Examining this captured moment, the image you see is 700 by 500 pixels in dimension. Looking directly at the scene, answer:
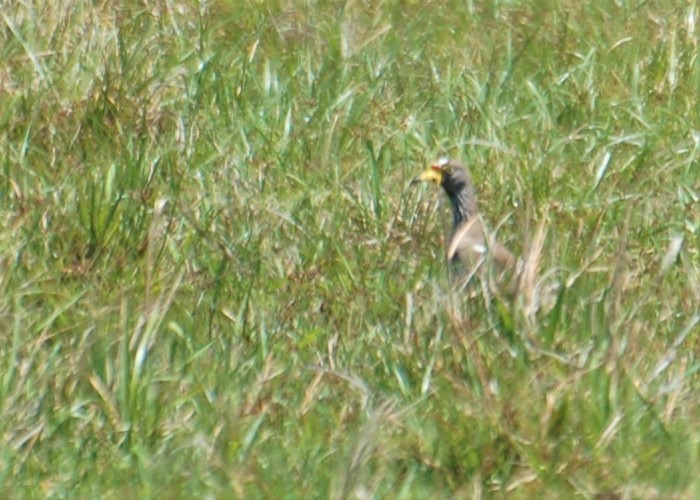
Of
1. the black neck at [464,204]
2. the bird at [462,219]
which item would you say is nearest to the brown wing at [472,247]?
the bird at [462,219]

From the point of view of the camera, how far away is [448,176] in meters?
6.21

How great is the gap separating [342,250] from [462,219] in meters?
0.79

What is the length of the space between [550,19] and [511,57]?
0.66 metres

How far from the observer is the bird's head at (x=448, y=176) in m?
6.21

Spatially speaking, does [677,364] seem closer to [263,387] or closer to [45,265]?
[263,387]

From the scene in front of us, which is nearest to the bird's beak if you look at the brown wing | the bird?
the bird

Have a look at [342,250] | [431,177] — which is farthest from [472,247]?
[342,250]

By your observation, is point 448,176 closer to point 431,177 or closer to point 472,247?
point 431,177

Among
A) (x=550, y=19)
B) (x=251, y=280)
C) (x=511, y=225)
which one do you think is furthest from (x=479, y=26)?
(x=251, y=280)

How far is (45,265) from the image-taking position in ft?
18.1

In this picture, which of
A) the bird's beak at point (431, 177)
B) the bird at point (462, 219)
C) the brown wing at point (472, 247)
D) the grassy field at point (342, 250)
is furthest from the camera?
the bird's beak at point (431, 177)

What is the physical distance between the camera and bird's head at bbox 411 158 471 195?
245 inches

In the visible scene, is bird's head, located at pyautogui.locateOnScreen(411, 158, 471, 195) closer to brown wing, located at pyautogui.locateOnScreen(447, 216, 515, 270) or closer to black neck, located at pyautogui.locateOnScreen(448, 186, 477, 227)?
black neck, located at pyautogui.locateOnScreen(448, 186, 477, 227)

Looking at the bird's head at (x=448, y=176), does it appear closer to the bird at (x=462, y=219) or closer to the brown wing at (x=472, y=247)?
the bird at (x=462, y=219)
